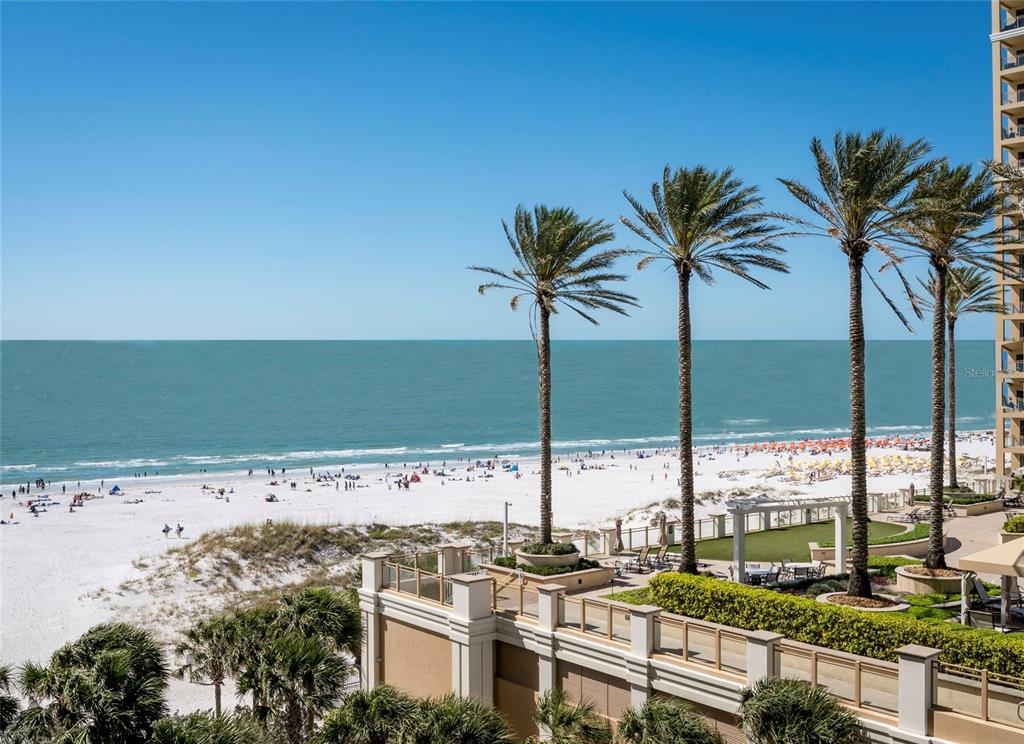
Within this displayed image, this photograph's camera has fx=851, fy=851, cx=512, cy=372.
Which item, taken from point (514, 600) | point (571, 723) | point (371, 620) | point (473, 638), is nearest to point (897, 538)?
point (514, 600)

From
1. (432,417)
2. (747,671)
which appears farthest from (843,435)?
(747,671)

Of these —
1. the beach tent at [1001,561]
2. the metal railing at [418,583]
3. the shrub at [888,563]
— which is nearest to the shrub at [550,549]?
the metal railing at [418,583]

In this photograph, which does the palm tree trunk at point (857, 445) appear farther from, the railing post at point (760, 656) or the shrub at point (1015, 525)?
the shrub at point (1015, 525)

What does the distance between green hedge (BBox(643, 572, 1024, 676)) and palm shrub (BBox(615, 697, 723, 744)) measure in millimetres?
3674

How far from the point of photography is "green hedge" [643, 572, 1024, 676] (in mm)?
13406

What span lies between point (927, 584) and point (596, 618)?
33.3 feet

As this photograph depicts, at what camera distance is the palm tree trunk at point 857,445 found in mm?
20234

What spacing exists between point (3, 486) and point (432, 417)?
75474 mm

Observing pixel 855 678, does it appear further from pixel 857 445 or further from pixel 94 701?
pixel 94 701

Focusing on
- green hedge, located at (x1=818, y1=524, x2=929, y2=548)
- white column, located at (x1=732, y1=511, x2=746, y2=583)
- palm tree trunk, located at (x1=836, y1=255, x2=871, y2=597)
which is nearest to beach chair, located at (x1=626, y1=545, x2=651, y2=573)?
white column, located at (x1=732, y1=511, x2=746, y2=583)

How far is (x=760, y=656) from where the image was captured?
44.2 feet

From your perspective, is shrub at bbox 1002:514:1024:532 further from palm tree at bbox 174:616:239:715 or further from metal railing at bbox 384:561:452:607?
palm tree at bbox 174:616:239:715

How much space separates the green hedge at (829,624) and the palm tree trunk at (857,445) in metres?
4.43

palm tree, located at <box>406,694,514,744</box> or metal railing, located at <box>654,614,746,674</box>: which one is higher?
metal railing, located at <box>654,614,746,674</box>
